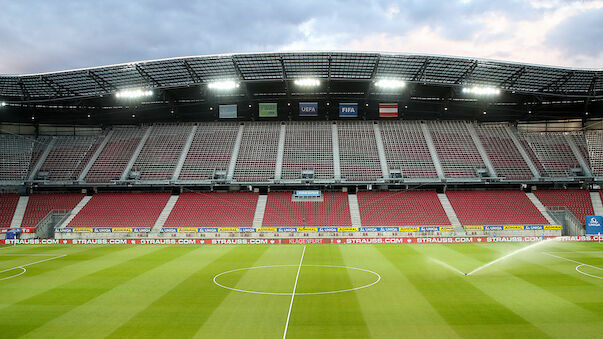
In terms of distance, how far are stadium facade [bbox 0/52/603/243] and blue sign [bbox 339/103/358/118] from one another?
0.21 m

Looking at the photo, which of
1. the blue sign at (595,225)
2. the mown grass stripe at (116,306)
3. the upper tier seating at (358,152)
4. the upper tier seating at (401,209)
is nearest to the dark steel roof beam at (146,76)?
the upper tier seating at (358,152)

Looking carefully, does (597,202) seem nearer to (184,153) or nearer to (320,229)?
(320,229)

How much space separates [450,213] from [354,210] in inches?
452

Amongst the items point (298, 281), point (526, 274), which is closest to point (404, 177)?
point (526, 274)

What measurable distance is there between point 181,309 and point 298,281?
276 inches

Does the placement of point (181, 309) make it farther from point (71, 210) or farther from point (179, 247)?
point (71, 210)

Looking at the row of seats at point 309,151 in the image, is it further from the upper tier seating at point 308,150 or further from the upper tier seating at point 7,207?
the upper tier seating at point 7,207

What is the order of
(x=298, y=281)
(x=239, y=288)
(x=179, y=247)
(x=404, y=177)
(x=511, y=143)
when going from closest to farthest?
(x=239, y=288) → (x=298, y=281) → (x=179, y=247) → (x=404, y=177) → (x=511, y=143)

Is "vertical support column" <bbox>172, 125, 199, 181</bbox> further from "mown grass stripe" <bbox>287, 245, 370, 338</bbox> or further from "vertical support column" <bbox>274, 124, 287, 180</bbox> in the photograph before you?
"mown grass stripe" <bbox>287, 245, 370, 338</bbox>

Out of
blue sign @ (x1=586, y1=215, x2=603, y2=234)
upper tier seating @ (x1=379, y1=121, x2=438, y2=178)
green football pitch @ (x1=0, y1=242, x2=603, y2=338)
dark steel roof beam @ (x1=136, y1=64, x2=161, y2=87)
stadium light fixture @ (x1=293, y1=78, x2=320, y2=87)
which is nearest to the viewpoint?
green football pitch @ (x1=0, y1=242, x2=603, y2=338)

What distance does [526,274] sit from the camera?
22844 mm

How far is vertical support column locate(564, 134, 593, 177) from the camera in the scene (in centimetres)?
5091

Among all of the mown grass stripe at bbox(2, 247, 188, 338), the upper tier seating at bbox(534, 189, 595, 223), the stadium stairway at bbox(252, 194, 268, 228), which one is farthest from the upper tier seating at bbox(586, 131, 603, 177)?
the mown grass stripe at bbox(2, 247, 188, 338)

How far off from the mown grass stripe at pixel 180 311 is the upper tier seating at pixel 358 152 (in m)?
30.2
